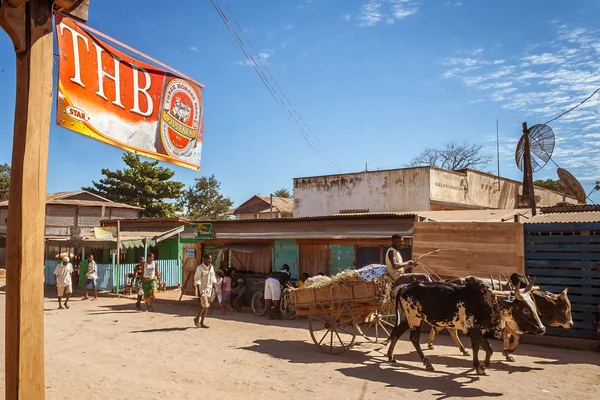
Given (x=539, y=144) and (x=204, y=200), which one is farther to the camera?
(x=204, y=200)

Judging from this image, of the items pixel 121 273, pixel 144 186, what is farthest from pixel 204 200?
pixel 121 273

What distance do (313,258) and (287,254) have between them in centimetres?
113

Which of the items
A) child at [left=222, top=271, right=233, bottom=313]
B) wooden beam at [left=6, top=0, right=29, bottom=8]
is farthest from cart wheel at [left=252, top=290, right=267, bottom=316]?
wooden beam at [left=6, top=0, right=29, bottom=8]

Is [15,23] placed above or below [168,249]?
above

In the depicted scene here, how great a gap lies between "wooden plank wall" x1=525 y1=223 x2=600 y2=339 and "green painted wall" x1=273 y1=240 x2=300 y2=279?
786 cm

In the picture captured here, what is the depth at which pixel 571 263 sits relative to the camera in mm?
10305

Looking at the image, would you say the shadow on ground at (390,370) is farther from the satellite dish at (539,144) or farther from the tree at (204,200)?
the tree at (204,200)

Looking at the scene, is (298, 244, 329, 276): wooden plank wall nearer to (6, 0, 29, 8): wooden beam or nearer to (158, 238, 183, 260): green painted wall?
(158, 238, 183, 260): green painted wall

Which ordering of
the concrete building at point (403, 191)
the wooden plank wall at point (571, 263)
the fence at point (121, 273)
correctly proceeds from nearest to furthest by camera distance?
the wooden plank wall at point (571, 263) → the fence at point (121, 273) → the concrete building at point (403, 191)

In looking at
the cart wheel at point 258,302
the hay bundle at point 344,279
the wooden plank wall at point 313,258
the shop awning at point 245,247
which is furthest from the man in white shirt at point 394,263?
the shop awning at point 245,247

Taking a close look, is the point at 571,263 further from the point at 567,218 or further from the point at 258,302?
the point at 258,302

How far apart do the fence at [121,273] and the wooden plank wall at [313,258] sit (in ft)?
30.4

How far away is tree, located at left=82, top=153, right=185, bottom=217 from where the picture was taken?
39719mm

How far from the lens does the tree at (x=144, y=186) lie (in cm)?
3972
